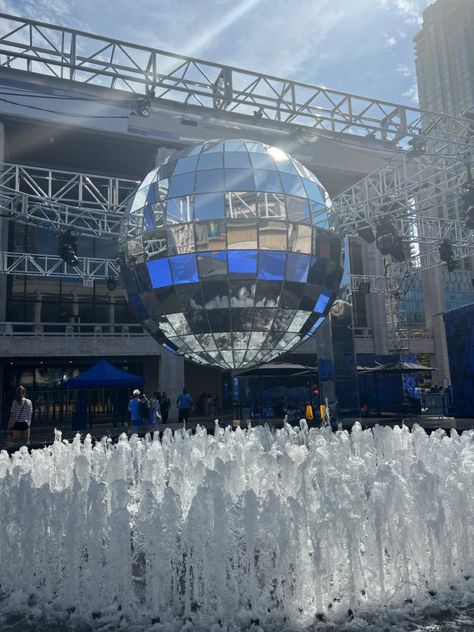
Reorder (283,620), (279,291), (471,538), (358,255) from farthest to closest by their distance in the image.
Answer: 1. (358,255)
2. (279,291)
3. (471,538)
4. (283,620)

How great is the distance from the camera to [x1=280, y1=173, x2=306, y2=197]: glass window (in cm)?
485

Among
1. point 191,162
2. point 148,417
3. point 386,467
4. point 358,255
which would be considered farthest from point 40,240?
point 386,467

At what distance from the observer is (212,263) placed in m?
4.53

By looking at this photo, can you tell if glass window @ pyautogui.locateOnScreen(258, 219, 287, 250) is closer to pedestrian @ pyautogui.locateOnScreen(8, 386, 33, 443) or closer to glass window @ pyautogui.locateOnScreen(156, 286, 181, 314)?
glass window @ pyautogui.locateOnScreen(156, 286, 181, 314)

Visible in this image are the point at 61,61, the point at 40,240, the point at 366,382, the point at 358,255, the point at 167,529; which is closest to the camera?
the point at 167,529

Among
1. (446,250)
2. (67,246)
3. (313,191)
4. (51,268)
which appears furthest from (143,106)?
(51,268)

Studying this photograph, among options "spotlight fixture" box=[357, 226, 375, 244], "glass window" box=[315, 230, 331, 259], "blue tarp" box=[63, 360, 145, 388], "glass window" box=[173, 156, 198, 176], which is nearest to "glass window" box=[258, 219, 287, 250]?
"glass window" box=[315, 230, 331, 259]

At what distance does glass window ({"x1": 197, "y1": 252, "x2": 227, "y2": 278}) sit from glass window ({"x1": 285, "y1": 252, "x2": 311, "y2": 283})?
646 mm

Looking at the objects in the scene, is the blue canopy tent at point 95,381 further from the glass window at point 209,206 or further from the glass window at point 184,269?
the glass window at point 209,206

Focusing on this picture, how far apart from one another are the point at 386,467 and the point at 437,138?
36.7ft

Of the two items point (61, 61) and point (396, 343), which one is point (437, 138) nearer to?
point (61, 61)

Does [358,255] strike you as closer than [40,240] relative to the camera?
No

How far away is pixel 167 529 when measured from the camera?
397 centimetres

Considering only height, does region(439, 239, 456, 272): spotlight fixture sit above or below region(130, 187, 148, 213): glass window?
above
